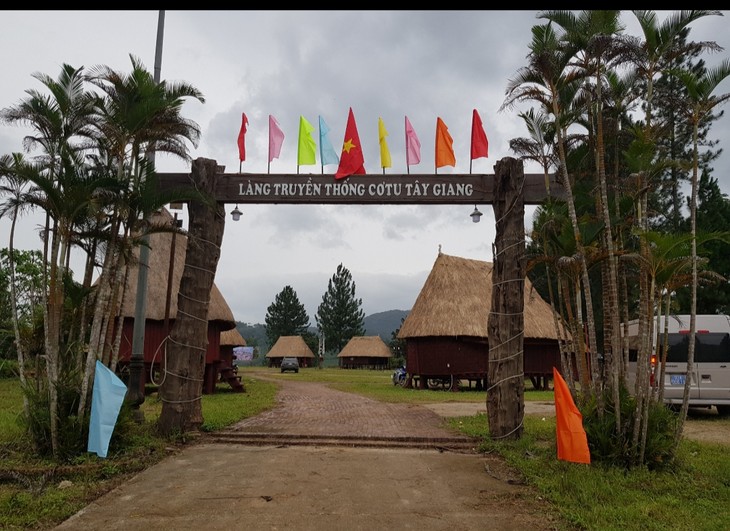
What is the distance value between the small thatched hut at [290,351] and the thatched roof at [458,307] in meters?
36.0

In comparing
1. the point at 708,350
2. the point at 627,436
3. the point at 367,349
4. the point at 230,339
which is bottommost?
the point at 367,349

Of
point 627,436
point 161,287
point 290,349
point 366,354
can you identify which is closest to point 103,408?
point 627,436

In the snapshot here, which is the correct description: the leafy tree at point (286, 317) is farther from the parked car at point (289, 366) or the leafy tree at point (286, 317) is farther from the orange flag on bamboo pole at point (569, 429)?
the orange flag on bamboo pole at point (569, 429)

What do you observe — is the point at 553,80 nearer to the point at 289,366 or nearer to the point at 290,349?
the point at 289,366

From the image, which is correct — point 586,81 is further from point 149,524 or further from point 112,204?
point 149,524

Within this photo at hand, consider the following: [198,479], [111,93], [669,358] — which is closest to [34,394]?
[198,479]

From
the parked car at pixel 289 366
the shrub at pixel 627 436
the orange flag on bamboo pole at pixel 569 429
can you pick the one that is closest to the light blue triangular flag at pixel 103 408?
the orange flag on bamboo pole at pixel 569 429

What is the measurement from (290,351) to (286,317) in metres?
17.1

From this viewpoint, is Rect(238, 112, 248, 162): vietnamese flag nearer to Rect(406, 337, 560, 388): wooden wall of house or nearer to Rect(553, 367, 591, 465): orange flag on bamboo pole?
Rect(553, 367, 591, 465): orange flag on bamboo pole

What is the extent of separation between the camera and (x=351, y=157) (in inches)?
369

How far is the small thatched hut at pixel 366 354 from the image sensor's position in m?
54.8

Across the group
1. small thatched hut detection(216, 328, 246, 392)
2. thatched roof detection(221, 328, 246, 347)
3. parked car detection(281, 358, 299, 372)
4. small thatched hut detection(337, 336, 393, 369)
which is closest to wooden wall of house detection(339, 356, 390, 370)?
small thatched hut detection(337, 336, 393, 369)

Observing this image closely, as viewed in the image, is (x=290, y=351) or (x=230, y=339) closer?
(x=230, y=339)

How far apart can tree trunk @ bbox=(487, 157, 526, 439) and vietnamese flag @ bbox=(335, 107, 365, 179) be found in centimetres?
235
